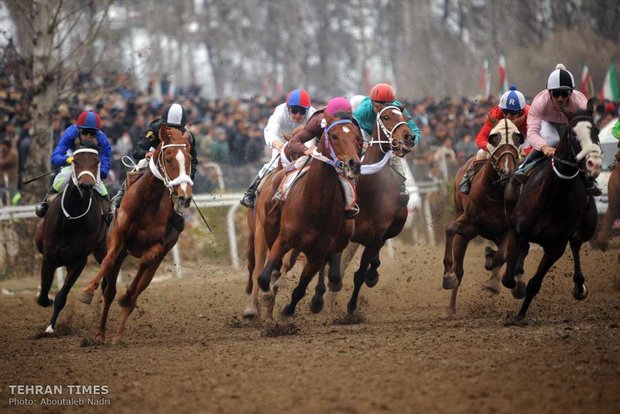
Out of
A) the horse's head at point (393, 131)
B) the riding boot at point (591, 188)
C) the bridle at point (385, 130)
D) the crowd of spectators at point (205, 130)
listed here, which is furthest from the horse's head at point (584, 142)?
the crowd of spectators at point (205, 130)

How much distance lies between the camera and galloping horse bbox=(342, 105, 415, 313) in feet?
36.2

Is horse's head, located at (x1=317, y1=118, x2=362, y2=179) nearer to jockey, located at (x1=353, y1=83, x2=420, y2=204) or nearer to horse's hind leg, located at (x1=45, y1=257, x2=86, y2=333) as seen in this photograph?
jockey, located at (x1=353, y1=83, x2=420, y2=204)

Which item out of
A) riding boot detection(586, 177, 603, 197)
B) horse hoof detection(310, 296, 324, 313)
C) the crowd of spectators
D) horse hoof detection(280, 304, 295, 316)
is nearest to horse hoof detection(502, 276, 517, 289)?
riding boot detection(586, 177, 603, 197)

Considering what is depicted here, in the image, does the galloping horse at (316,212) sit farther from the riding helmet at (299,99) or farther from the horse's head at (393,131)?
the riding helmet at (299,99)

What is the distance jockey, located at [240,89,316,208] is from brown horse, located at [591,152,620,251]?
424 cm

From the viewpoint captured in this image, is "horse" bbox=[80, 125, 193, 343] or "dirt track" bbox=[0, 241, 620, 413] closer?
"dirt track" bbox=[0, 241, 620, 413]

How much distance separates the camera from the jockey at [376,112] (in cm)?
1140

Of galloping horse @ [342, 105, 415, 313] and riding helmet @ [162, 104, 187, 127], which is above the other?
riding helmet @ [162, 104, 187, 127]

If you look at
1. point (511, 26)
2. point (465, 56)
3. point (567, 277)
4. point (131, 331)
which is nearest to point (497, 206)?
point (567, 277)

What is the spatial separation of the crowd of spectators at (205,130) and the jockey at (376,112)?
570cm

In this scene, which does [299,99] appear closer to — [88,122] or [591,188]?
[88,122]

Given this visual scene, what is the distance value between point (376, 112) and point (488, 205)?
168 cm

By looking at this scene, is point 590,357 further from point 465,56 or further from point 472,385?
point 465,56

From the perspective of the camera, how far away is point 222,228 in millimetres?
17422
